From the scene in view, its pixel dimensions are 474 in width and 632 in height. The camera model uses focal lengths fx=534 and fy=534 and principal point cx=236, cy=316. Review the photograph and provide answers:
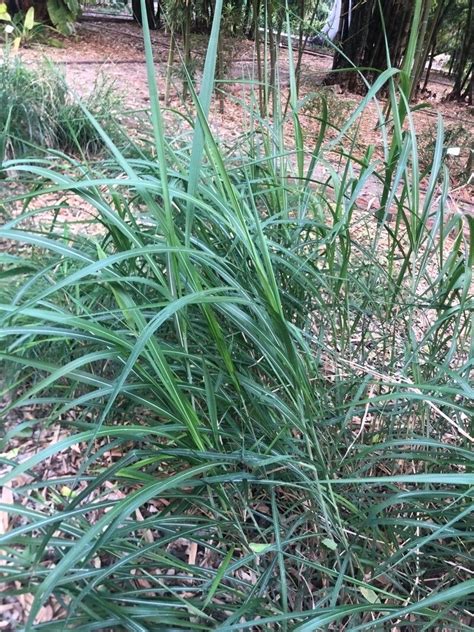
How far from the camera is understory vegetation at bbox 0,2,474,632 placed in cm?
63

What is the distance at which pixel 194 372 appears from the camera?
0.86 m

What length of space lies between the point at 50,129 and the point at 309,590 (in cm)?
229

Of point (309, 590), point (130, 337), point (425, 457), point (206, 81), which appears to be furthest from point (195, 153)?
point (309, 590)

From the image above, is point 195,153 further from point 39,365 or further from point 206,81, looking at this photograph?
point 39,365

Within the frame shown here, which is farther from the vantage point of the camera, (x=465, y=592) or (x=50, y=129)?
(x=50, y=129)

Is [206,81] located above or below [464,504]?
above

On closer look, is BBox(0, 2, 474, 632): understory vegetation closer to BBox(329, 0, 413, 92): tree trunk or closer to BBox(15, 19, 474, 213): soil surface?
BBox(15, 19, 474, 213): soil surface

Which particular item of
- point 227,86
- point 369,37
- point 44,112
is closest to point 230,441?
point 44,112

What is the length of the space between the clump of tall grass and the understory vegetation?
5.29 feet

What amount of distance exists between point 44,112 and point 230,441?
2099mm

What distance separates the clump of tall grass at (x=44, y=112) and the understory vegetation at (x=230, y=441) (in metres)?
1.61

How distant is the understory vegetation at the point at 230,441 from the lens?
63cm

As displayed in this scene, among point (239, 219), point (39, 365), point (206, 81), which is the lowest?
point (39, 365)

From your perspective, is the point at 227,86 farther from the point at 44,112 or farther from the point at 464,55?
the point at 464,55
